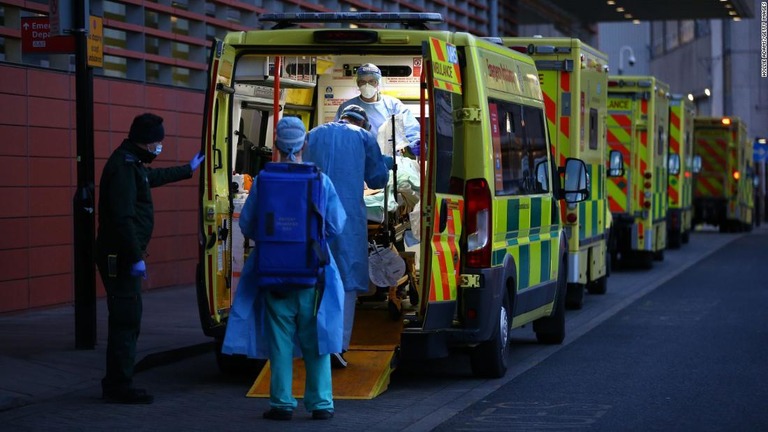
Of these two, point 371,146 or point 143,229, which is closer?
point 143,229

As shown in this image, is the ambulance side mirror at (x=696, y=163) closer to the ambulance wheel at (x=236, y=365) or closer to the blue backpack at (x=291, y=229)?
the ambulance wheel at (x=236, y=365)

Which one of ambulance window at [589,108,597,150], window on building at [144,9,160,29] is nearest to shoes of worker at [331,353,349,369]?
ambulance window at [589,108,597,150]

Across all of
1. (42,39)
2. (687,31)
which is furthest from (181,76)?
(687,31)

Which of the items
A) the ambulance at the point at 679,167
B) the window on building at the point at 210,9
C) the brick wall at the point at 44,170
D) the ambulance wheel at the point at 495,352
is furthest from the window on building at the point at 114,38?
the ambulance at the point at 679,167

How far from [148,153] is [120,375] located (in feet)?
4.70

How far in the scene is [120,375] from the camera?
32.7 feet

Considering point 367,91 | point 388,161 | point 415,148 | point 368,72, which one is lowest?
point 388,161

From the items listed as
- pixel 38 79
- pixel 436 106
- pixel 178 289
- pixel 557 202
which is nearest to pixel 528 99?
pixel 557 202

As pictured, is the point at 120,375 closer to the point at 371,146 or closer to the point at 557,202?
the point at 371,146

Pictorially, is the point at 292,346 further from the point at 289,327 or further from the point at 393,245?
the point at 393,245

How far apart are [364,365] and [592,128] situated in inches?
277

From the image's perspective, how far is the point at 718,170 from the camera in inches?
1532

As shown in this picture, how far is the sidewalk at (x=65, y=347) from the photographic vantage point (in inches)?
413

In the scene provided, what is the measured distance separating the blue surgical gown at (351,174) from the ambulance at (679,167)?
697 inches
